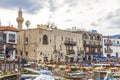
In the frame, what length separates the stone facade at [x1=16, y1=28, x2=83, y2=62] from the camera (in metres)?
75.8

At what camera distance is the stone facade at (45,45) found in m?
75.8

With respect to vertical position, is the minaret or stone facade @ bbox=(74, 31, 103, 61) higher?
the minaret

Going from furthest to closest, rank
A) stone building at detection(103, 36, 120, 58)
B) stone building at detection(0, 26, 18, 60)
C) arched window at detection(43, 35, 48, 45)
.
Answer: stone building at detection(103, 36, 120, 58) < arched window at detection(43, 35, 48, 45) < stone building at detection(0, 26, 18, 60)

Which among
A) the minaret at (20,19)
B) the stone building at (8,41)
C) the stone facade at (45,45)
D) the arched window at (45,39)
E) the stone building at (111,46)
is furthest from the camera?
the stone building at (111,46)

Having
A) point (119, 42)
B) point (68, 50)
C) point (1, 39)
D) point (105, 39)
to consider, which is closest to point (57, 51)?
point (68, 50)

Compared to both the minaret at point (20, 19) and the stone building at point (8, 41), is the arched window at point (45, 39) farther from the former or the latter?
the minaret at point (20, 19)

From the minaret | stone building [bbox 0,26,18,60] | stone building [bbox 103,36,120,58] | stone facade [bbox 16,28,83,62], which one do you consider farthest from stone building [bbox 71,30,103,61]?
stone building [bbox 0,26,18,60]

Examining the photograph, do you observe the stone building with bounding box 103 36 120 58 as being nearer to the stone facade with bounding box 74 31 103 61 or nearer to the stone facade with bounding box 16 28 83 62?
Answer: the stone facade with bounding box 74 31 103 61

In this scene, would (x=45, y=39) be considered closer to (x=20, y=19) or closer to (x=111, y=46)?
(x=20, y=19)

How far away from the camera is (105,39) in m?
97.2

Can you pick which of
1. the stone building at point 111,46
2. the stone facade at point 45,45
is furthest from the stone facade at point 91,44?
the stone facade at point 45,45

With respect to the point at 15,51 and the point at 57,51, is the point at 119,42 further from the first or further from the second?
the point at 15,51

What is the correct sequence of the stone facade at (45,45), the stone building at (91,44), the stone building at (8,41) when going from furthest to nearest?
the stone building at (91,44) < the stone facade at (45,45) < the stone building at (8,41)

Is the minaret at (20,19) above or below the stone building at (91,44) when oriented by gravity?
above
